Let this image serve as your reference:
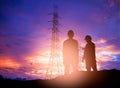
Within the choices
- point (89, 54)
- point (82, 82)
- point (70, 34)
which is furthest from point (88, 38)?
point (82, 82)

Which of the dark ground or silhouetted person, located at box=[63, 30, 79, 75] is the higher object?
silhouetted person, located at box=[63, 30, 79, 75]

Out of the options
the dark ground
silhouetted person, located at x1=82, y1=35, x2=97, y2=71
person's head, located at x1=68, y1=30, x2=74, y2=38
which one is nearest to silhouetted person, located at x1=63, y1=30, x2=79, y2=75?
person's head, located at x1=68, y1=30, x2=74, y2=38

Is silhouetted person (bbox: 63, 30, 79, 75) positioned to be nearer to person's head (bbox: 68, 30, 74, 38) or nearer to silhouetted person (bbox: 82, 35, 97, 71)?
person's head (bbox: 68, 30, 74, 38)

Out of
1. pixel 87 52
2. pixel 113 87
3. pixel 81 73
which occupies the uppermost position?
pixel 87 52

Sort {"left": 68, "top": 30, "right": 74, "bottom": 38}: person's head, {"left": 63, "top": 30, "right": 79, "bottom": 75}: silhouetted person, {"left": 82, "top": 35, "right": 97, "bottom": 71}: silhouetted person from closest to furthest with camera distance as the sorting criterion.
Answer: {"left": 68, "top": 30, "right": 74, "bottom": 38}: person's head
{"left": 63, "top": 30, "right": 79, "bottom": 75}: silhouetted person
{"left": 82, "top": 35, "right": 97, "bottom": 71}: silhouetted person

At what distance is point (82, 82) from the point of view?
1426cm

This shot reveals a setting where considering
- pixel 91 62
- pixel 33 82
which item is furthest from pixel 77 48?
pixel 33 82

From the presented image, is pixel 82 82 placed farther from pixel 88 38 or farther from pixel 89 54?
pixel 88 38

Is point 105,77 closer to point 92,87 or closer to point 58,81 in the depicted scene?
point 92,87

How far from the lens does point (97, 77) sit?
14.9 m

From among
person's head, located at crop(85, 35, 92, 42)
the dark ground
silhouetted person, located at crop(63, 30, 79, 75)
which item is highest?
person's head, located at crop(85, 35, 92, 42)

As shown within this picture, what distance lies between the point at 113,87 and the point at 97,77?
1.90 meters

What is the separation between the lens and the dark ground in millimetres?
13734

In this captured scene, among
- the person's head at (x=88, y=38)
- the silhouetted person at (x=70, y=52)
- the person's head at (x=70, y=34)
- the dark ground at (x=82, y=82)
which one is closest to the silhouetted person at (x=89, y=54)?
the person's head at (x=88, y=38)
